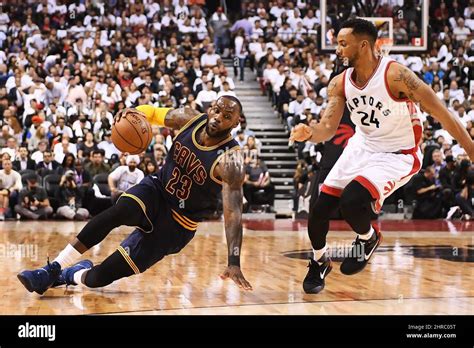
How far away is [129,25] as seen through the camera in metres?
22.6

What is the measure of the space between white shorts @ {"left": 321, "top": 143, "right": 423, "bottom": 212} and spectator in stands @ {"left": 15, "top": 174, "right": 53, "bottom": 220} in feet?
30.6

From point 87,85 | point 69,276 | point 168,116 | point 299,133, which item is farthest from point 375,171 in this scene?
point 87,85

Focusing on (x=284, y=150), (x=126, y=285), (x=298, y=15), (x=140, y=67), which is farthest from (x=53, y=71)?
(x=126, y=285)

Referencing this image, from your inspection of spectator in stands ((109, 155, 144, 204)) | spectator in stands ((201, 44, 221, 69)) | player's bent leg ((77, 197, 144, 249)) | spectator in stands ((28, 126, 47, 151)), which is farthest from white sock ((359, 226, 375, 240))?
spectator in stands ((201, 44, 221, 69))

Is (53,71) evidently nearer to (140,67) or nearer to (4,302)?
(140,67)

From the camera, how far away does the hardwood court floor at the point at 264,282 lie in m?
5.93

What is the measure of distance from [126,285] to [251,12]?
1776 cm

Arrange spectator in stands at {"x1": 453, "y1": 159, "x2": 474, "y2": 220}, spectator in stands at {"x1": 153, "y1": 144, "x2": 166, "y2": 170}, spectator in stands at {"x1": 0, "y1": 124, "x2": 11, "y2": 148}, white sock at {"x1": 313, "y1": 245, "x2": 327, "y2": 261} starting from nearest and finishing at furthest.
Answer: white sock at {"x1": 313, "y1": 245, "x2": 327, "y2": 261} < spectator in stands at {"x1": 153, "y1": 144, "x2": 166, "y2": 170} < spectator in stands at {"x1": 453, "y1": 159, "x2": 474, "y2": 220} < spectator in stands at {"x1": 0, "y1": 124, "x2": 11, "y2": 148}

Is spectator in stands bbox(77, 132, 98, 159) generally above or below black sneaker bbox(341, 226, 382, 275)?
below

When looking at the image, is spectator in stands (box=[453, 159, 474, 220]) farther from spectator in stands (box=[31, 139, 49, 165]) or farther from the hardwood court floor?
spectator in stands (box=[31, 139, 49, 165])

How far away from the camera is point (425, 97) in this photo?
6.22m

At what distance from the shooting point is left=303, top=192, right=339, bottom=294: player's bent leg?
6703 mm

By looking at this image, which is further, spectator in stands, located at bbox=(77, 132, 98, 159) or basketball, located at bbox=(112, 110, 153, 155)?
spectator in stands, located at bbox=(77, 132, 98, 159)

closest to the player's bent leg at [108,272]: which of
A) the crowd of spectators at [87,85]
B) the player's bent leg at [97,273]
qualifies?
the player's bent leg at [97,273]
